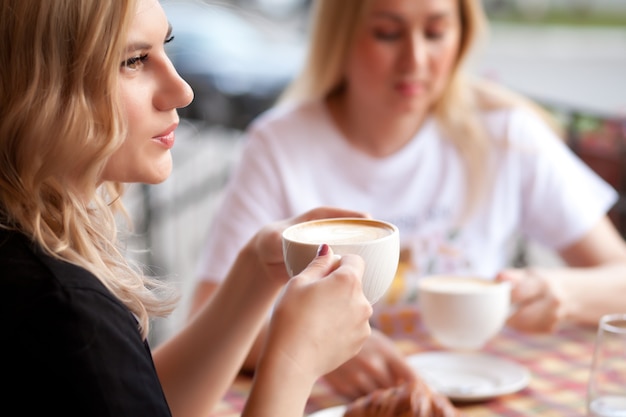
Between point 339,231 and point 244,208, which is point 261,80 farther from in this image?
point 339,231

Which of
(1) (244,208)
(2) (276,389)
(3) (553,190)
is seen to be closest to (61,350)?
(2) (276,389)

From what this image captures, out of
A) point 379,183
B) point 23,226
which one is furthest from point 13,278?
point 379,183

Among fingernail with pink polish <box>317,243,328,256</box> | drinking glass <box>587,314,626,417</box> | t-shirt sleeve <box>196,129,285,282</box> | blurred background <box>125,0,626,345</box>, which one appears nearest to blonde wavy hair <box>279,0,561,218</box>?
blurred background <box>125,0,626,345</box>

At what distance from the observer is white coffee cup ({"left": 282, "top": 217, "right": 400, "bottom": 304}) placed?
101 centimetres

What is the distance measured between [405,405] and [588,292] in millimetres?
853

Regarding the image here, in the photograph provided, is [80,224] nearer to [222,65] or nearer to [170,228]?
[170,228]

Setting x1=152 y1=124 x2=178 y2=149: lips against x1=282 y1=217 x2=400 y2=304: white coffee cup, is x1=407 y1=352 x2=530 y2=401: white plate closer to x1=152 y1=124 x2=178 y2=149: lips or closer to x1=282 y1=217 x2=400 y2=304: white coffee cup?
x1=282 y1=217 x2=400 y2=304: white coffee cup

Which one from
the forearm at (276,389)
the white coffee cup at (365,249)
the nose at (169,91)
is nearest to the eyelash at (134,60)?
the nose at (169,91)

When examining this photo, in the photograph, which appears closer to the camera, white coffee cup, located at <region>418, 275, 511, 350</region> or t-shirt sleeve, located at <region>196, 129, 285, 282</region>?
white coffee cup, located at <region>418, 275, 511, 350</region>

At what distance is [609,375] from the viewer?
4.08ft

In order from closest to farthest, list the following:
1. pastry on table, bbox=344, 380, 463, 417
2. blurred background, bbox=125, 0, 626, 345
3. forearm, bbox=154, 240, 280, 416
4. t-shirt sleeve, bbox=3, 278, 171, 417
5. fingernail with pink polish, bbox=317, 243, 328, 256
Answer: t-shirt sleeve, bbox=3, 278, 171, 417 < fingernail with pink polish, bbox=317, 243, 328, 256 < pastry on table, bbox=344, 380, 463, 417 < forearm, bbox=154, 240, 280, 416 < blurred background, bbox=125, 0, 626, 345

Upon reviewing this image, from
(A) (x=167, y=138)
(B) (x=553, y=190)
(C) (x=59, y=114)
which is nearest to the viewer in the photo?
(C) (x=59, y=114)

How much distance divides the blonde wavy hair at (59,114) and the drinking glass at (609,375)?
72cm

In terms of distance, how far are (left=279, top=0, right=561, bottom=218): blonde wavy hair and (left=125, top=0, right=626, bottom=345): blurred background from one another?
13 centimetres
